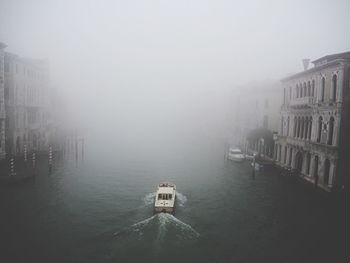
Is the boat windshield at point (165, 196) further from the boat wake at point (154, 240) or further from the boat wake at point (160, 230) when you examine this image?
the boat wake at point (160, 230)

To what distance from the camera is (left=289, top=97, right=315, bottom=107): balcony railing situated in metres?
37.1

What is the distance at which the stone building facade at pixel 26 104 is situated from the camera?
4712 centimetres

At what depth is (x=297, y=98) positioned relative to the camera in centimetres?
4181

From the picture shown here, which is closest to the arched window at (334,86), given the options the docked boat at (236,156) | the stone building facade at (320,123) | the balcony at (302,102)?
the stone building facade at (320,123)

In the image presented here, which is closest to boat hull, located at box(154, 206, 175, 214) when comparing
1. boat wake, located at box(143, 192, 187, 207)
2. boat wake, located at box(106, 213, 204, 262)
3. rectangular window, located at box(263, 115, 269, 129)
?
boat wake, located at box(106, 213, 204, 262)

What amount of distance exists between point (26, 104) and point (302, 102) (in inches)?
1688

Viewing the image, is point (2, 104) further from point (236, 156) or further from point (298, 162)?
point (298, 162)

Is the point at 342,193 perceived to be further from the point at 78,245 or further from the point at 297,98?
the point at 78,245

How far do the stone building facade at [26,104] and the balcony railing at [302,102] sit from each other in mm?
36771

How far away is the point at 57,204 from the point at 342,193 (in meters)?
26.9

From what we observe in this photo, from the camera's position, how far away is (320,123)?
3469cm

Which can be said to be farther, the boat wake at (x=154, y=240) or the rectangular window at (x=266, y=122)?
the rectangular window at (x=266, y=122)

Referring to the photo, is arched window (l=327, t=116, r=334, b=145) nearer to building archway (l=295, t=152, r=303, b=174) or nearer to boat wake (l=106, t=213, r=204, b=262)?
building archway (l=295, t=152, r=303, b=174)

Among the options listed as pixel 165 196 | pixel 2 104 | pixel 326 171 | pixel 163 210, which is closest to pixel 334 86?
pixel 326 171
